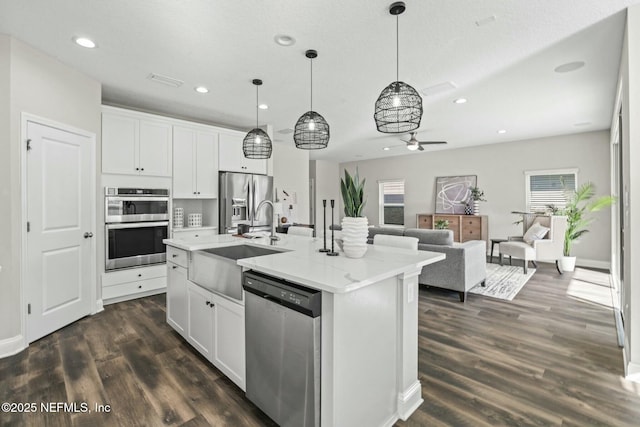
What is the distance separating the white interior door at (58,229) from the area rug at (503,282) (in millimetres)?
4914

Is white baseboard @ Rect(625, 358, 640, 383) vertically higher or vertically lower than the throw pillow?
lower

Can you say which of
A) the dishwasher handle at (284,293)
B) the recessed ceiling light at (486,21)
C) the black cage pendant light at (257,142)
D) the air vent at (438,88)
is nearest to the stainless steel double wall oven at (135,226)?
the black cage pendant light at (257,142)

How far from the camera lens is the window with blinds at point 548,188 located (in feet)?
20.4

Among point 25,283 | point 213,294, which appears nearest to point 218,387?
point 213,294

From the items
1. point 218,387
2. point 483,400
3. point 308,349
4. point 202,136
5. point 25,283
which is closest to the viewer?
point 308,349

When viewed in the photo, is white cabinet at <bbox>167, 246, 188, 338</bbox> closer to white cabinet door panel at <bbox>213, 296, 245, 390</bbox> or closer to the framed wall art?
white cabinet door panel at <bbox>213, 296, 245, 390</bbox>

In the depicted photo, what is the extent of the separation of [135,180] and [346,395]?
12.5 feet

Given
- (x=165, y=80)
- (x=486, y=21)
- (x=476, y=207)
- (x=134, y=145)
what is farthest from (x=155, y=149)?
(x=476, y=207)

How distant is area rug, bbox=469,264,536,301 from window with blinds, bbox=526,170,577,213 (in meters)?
1.81

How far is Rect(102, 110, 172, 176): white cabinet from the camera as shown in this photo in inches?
145

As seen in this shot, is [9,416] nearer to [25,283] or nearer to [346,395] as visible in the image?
[25,283]

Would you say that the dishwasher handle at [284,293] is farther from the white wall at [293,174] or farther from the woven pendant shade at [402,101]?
the white wall at [293,174]

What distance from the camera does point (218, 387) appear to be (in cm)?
205

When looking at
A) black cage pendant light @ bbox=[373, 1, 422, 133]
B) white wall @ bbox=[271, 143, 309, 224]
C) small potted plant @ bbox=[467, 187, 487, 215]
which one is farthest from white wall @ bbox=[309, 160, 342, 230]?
black cage pendant light @ bbox=[373, 1, 422, 133]
